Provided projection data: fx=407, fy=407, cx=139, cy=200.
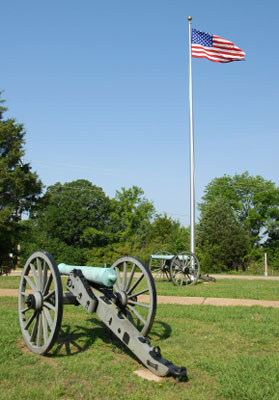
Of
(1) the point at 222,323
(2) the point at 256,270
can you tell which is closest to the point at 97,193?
(2) the point at 256,270

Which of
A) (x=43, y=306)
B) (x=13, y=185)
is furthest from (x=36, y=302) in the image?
(x=13, y=185)

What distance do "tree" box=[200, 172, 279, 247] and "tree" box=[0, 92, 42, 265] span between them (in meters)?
25.3

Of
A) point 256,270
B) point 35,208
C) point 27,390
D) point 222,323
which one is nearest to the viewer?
point 27,390

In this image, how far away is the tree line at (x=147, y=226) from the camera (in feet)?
109

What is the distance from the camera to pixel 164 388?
396cm

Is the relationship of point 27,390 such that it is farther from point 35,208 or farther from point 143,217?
point 143,217

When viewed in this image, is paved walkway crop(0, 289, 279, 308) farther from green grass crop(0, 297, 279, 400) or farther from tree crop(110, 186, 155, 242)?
tree crop(110, 186, 155, 242)

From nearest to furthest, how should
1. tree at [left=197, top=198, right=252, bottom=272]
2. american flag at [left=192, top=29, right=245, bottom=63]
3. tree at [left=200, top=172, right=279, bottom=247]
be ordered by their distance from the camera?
american flag at [left=192, top=29, right=245, bottom=63] → tree at [left=197, top=198, right=252, bottom=272] → tree at [left=200, top=172, right=279, bottom=247]

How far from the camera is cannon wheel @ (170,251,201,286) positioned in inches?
551

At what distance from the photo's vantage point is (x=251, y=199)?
44.6 meters

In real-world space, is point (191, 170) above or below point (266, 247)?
Result: above

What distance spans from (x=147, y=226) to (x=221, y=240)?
10588mm

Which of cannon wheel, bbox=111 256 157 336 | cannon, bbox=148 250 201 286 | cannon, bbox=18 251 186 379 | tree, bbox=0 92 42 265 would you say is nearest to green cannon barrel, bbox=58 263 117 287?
cannon, bbox=18 251 186 379

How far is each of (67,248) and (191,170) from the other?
2748 cm
